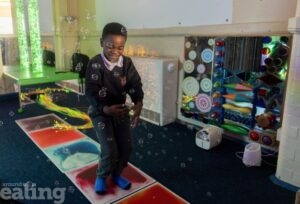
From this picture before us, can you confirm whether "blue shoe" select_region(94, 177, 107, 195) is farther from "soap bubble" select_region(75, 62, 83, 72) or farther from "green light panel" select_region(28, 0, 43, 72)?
"green light panel" select_region(28, 0, 43, 72)

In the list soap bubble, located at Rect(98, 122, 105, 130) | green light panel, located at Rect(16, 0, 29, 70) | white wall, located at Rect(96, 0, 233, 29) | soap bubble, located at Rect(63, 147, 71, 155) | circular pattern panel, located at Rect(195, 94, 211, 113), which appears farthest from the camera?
green light panel, located at Rect(16, 0, 29, 70)

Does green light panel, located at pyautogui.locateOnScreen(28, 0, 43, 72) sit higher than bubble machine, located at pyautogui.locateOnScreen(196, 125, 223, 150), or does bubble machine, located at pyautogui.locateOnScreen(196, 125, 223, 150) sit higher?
green light panel, located at pyautogui.locateOnScreen(28, 0, 43, 72)

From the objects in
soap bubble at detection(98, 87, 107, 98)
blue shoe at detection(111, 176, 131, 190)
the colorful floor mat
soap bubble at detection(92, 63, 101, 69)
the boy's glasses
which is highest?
the boy's glasses

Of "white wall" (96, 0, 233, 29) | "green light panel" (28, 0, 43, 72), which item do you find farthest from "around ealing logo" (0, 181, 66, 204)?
"green light panel" (28, 0, 43, 72)

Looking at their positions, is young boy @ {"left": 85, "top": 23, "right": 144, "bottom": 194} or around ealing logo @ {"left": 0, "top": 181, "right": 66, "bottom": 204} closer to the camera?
young boy @ {"left": 85, "top": 23, "right": 144, "bottom": 194}

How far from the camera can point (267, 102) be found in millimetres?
2045

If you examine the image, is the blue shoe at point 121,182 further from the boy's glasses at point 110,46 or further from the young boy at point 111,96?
the boy's glasses at point 110,46

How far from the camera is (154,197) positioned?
1526mm

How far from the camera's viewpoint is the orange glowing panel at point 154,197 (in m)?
1.49

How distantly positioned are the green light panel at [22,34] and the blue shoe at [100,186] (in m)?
3.13

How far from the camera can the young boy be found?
4.32 feet

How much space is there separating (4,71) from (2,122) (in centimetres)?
131

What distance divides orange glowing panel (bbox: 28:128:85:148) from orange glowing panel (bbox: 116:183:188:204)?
3.42 ft

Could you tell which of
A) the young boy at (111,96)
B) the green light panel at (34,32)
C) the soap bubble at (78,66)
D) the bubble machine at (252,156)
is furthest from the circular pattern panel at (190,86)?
the green light panel at (34,32)
